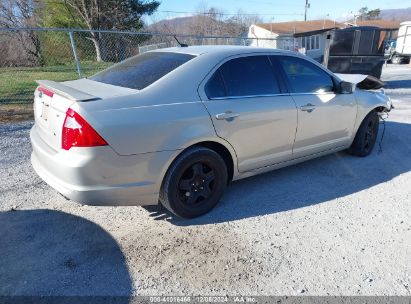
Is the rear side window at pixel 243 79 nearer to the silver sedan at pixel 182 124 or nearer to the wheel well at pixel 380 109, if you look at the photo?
the silver sedan at pixel 182 124

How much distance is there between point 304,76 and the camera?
4035 millimetres

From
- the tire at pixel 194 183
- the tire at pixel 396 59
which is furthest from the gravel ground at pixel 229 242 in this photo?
the tire at pixel 396 59

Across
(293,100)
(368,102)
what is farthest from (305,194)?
(368,102)

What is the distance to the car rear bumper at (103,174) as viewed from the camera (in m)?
2.58

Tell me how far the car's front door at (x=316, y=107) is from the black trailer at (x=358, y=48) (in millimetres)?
7974

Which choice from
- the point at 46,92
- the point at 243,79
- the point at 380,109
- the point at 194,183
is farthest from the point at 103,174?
the point at 380,109

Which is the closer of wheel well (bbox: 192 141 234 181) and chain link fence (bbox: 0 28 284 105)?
wheel well (bbox: 192 141 234 181)

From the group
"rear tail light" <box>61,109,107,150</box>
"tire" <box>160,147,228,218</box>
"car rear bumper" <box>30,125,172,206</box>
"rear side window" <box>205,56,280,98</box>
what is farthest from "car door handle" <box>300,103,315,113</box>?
"rear tail light" <box>61,109,107,150</box>

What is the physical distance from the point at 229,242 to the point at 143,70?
1.89m

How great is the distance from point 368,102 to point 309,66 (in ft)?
4.09

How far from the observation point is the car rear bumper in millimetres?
2584

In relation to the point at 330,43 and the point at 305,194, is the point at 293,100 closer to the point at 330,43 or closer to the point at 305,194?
the point at 305,194

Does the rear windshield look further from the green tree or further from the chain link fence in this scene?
the green tree

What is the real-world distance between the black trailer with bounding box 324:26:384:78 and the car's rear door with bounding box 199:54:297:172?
9012mm
